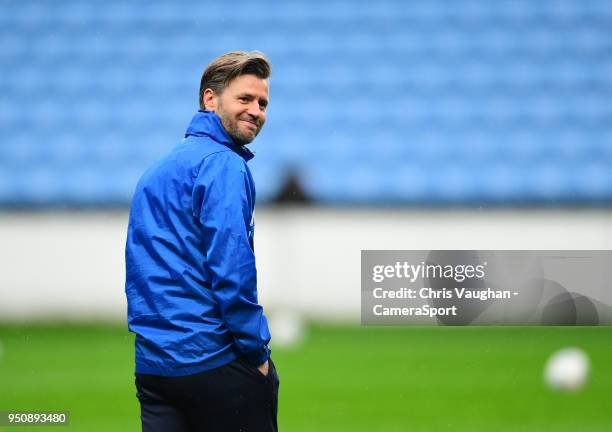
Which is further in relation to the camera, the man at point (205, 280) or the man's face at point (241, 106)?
the man's face at point (241, 106)

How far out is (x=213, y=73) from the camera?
6.73 ft

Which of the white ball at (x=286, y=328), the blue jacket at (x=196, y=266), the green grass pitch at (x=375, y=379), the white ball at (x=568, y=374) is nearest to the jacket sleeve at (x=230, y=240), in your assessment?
the blue jacket at (x=196, y=266)

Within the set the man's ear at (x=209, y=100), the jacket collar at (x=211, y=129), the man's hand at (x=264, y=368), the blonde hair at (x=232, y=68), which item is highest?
the blonde hair at (x=232, y=68)

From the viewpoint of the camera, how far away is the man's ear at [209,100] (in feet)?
6.79

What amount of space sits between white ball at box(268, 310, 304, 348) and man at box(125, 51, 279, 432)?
242 inches

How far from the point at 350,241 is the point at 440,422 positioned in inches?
172

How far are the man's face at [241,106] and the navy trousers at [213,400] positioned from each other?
0.48 metres

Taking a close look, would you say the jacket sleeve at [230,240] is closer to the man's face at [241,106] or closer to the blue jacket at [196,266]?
the blue jacket at [196,266]

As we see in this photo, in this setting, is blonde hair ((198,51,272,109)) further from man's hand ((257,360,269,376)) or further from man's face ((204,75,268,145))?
man's hand ((257,360,269,376))

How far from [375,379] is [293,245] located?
3.00 m

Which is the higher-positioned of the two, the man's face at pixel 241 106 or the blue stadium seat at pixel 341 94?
the blue stadium seat at pixel 341 94

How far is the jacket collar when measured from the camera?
203 centimetres

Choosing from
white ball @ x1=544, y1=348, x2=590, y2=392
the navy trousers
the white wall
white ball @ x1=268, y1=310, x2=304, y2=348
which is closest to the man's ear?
the navy trousers

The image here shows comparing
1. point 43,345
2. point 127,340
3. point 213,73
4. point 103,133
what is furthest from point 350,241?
point 213,73
